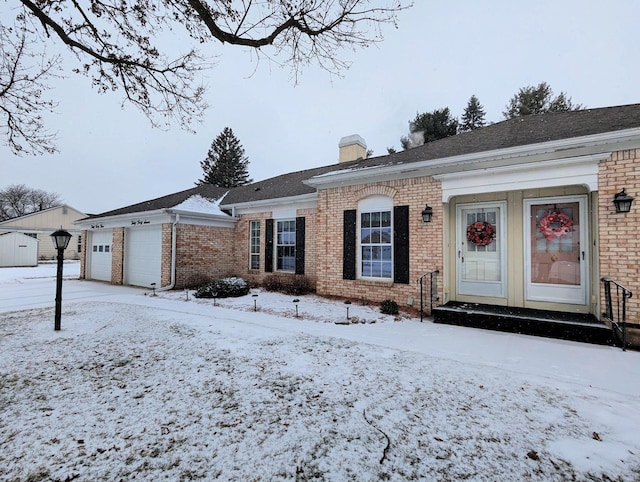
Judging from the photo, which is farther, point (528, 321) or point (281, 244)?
point (281, 244)

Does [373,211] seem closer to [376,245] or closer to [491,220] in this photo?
[376,245]

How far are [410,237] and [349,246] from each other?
1682 millimetres

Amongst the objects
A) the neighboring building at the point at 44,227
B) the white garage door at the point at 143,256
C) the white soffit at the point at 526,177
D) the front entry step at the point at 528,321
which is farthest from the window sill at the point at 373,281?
the neighboring building at the point at 44,227

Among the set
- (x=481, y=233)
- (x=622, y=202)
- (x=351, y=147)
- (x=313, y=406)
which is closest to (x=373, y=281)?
(x=481, y=233)

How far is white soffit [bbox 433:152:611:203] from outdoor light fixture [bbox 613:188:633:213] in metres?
0.34

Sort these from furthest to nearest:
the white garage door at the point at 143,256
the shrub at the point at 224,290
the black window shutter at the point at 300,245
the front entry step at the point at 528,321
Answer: the white garage door at the point at 143,256 → the black window shutter at the point at 300,245 → the shrub at the point at 224,290 → the front entry step at the point at 528,321

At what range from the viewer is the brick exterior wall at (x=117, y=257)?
1174 centimetres

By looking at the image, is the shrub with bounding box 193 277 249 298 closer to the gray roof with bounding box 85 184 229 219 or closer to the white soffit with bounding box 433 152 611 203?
the gray roof with bounding box 85 184 229 219

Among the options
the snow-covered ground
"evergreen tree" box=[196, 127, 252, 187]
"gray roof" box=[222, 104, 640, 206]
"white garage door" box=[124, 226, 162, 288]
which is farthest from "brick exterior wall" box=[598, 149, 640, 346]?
"evergreen tree" box=[196, 127, 252, 187]

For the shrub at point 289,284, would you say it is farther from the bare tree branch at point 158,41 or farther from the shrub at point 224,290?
the bare tree branch at point 158,41

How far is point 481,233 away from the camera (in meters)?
6.52

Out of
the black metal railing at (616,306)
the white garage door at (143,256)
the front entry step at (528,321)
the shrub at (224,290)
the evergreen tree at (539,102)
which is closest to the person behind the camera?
the black metal railing at (616,306)

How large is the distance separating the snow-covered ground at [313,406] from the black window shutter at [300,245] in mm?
4472

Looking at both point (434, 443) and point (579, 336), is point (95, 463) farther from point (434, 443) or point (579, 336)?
point (579, 336)
